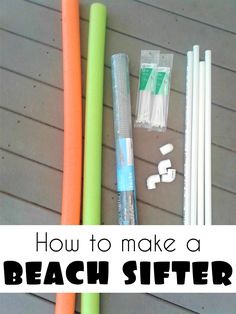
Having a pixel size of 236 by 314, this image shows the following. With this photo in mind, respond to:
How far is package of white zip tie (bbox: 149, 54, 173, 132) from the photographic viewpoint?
1127mm

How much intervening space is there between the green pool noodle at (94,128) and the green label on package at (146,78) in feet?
0.37

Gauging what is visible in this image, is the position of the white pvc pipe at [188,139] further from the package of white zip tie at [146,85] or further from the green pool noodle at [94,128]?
the green pool noodle at [94,128]

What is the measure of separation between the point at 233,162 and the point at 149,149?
230 mm

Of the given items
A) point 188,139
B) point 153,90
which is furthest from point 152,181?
point 153,90

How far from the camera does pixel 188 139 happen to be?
109cm

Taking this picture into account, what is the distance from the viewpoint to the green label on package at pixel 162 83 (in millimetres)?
1145

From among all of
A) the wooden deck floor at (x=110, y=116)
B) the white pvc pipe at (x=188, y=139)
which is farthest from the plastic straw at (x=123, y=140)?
the white pvc pipe at (x=188, y=139)

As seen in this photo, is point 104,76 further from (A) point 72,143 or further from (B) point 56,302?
(B) point 56,302

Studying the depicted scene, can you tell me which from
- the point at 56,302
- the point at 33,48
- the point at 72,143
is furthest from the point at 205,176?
the point at 33,48

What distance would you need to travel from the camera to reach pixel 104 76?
3.79 ft

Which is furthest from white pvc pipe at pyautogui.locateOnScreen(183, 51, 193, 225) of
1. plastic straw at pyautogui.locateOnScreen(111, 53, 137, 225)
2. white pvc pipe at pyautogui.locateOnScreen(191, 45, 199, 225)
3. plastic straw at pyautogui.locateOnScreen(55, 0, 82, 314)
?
plastic straw at pyautogui.locateOnScreen(55, 0, 82, 314)

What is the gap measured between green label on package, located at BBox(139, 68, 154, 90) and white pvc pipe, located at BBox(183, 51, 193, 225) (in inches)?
4.1

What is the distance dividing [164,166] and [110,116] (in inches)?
8.1

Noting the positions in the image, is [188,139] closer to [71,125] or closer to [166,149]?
[166,149]
